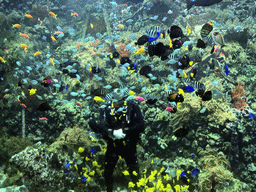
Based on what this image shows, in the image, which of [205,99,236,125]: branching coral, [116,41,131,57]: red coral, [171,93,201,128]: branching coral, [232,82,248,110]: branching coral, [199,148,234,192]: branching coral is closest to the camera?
[199,148,234,192]: branching coral

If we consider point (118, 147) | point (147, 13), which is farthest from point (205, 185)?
point (147, 13)

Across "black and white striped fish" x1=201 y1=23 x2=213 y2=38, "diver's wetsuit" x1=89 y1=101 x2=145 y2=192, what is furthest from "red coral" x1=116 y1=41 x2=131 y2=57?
"diver's wetsuit" x1=89 y1=101 x2=145 y2=192

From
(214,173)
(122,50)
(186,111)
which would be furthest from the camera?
(122,50)

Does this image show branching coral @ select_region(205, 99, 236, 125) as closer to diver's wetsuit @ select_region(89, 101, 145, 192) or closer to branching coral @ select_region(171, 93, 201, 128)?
branching coral @ select_region(171, 93, 201, 128)

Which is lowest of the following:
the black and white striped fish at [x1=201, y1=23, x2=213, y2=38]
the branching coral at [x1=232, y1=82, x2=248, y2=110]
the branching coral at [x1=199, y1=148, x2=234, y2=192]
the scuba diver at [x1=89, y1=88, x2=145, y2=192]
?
the branching coral at [x1=199, y1=148, x2=234, y2=192]

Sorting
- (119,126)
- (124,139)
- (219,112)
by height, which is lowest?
(219,112)

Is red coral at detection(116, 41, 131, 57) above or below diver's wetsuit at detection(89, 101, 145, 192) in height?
above

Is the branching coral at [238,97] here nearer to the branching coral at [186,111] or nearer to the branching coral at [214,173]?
the branching coral at [186,111]

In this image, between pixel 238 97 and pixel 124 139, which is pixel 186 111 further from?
pixel 124 139

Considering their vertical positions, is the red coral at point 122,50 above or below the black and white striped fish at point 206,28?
below

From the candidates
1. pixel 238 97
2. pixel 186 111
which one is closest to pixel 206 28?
pixel 186 111

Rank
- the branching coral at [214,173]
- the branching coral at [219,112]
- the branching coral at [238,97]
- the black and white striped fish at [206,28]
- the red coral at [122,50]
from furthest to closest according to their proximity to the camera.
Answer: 1. the red coral at [122,50]
2. the branching coral at [238,97]
3. the branching coral at [219,112]
4. the branching coral at [214,173]
5. the black and white striped fish at [206,28]

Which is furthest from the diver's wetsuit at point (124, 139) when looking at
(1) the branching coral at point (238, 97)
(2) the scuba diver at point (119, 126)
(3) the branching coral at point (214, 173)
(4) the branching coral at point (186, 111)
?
(1) the branching coral at point (238, 97)

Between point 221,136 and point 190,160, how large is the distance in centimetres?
126
